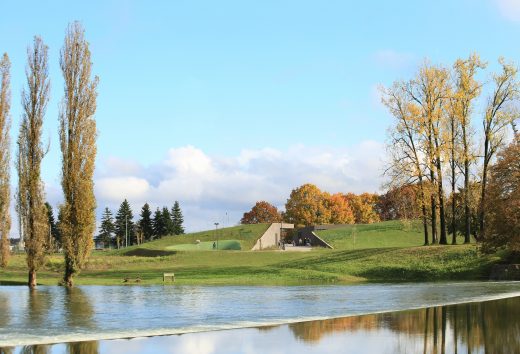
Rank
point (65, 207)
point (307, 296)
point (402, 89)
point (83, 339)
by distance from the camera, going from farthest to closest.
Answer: point (402, 89), point (65, 207), point (307, 296), point (83, 339)

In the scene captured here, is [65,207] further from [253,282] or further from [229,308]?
[229,308]

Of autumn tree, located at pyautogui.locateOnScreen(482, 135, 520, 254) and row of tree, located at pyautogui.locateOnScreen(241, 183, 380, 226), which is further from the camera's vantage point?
row of tree, located at pyautogui.locateOnScreen(241, 183, 380, 226)

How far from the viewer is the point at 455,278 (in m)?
40.1

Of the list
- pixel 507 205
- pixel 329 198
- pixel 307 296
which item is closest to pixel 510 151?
pixel 507 205

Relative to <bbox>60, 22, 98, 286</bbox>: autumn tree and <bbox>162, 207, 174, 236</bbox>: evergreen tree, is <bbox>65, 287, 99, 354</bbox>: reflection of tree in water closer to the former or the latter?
<bbox>60, 22, 98, 286</bbox>: autumn tree

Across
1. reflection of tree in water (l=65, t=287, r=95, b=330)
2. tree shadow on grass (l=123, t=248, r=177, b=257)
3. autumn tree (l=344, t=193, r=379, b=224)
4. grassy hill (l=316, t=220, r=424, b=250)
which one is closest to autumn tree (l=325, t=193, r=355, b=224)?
autumn tree (l=344, t=193, r=379, b=224)

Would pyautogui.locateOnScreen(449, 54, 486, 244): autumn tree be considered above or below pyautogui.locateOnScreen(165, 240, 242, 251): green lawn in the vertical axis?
above

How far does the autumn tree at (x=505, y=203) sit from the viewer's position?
3772 cm

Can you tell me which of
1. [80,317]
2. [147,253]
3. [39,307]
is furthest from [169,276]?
[147,253]

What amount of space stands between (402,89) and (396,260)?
46.5ft

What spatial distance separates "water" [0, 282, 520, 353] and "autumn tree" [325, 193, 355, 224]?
94499mm

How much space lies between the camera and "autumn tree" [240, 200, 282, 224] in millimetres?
146250

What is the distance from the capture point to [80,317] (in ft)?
56.6

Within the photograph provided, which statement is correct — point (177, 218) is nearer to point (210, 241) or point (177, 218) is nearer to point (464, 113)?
point (210, 241)
